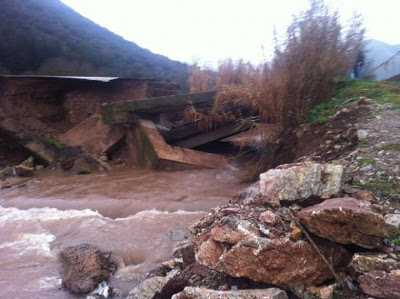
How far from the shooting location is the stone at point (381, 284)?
184 cm

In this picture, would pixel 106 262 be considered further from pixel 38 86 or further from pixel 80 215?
pixel 38 86

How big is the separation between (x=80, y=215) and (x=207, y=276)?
298 cm

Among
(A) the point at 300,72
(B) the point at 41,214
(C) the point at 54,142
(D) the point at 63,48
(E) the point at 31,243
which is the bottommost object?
(B) the point at 41,214

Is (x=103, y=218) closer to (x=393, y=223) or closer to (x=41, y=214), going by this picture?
(x=41, y=214)

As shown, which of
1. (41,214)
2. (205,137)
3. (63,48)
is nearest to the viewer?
(41,214)

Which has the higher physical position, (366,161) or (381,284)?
(366,161)

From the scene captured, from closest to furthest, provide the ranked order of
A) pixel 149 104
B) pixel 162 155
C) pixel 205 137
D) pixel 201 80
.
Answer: pixel 162 155 → pixel 149 104 → pixel 205 137 → pixel 201 80

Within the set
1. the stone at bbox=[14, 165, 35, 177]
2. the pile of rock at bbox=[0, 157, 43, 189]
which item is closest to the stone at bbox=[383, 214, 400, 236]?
the pile of rock at bbox=[0, 157, 43, 189]

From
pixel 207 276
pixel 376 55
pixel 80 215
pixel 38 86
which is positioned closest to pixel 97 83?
pixel 38 86

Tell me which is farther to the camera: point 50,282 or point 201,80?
point 201,80

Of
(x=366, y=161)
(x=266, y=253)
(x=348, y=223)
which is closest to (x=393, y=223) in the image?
(x=348, y=223)

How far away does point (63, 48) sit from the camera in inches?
829

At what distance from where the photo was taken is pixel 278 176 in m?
3.16

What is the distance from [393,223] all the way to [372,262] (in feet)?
1.34
